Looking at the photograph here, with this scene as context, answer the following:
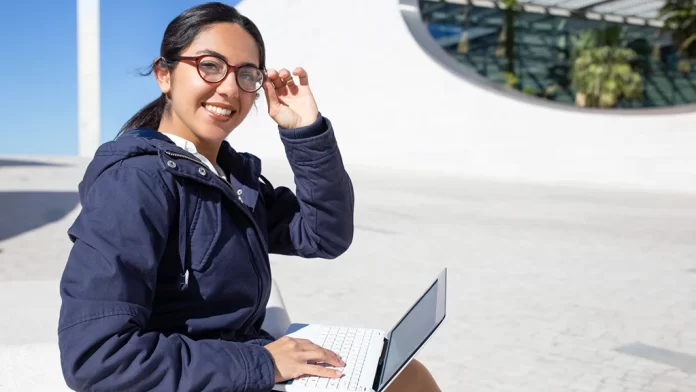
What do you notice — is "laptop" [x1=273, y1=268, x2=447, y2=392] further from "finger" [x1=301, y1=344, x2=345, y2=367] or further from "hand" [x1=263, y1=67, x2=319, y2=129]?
"hand" [x1=263, y1=67, x2=319, y2=129]

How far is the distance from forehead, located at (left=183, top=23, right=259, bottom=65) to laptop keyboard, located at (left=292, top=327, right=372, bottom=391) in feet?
2.12

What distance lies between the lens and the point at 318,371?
1362mm

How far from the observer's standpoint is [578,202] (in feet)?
35.2

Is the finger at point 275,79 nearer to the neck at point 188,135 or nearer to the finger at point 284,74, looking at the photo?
the finger at point 284,74

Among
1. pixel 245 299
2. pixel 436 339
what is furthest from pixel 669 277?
pixel 245 299

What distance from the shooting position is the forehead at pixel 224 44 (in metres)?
1.48

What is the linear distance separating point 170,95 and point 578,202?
32.5 feet

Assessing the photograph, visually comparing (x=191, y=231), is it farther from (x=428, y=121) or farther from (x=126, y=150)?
(x=428, y=121)

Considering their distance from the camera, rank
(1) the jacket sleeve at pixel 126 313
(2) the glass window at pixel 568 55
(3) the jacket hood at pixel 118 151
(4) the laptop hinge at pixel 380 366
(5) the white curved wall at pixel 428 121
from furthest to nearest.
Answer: (2) the glass window at pixel 568 55 < (5) the white curved wall at pixel 428 121 < (4) the laptop hinge at pixel 380 366 < (3) the jacket hood at pixel 118 151 < (1) the jacket sleeve at pixel 126 313

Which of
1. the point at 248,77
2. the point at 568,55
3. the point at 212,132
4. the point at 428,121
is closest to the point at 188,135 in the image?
the point at 212,132

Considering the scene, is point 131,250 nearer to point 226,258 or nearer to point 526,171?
point 226,258

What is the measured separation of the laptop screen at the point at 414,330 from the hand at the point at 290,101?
49 cm

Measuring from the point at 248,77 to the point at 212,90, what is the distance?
0.08m

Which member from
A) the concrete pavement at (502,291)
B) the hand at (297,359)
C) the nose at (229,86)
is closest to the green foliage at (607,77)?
the concrete pavement at (502,291)
